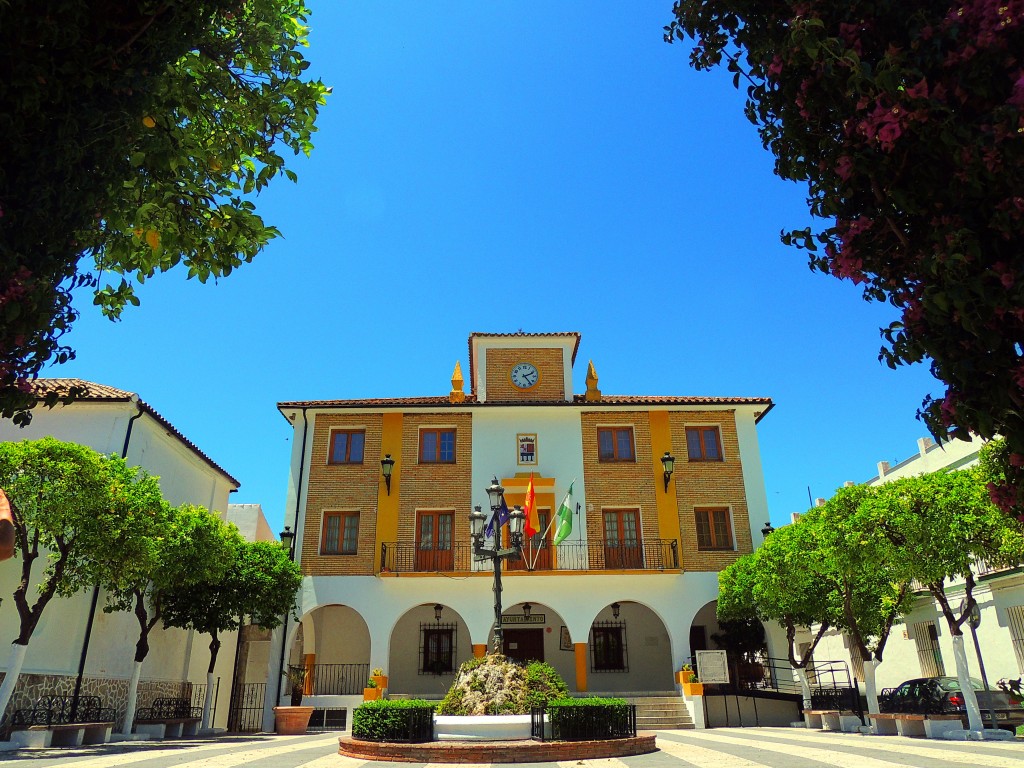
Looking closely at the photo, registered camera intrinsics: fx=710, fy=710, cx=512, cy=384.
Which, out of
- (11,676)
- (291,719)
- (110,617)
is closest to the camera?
(11,676)


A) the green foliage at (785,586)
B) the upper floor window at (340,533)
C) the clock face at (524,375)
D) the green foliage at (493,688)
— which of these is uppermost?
the clock face at (524,375)

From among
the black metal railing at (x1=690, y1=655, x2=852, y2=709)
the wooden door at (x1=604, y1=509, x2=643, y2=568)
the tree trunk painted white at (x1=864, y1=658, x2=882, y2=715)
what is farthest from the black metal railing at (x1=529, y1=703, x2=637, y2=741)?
the wooden door at (x1=604, y1=509, x2=643, y2=568)

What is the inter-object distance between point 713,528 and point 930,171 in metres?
20.2

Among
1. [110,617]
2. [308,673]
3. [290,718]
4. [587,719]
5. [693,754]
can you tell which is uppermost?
[110,617]

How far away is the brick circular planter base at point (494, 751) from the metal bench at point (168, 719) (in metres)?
7.87

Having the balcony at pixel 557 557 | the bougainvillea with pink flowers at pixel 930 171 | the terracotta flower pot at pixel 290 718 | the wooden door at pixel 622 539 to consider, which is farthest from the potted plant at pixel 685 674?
the bougainvillea with pink flowers at pixel 930 171

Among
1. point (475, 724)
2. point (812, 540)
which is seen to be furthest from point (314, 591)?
point (812, 540)

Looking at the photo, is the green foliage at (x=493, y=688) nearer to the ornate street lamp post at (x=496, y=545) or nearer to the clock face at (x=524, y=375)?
the ornate street lamp post at (x=496, y=545)

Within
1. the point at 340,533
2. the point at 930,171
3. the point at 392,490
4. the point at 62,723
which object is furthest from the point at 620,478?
the point at 930,171

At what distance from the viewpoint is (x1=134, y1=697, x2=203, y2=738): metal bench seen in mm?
16266

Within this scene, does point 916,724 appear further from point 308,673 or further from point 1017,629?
point 308,673

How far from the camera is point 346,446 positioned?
2297cm

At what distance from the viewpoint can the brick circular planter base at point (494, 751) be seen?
33.5ft

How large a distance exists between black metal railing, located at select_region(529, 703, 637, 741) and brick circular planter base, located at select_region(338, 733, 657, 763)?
0.27 meters
